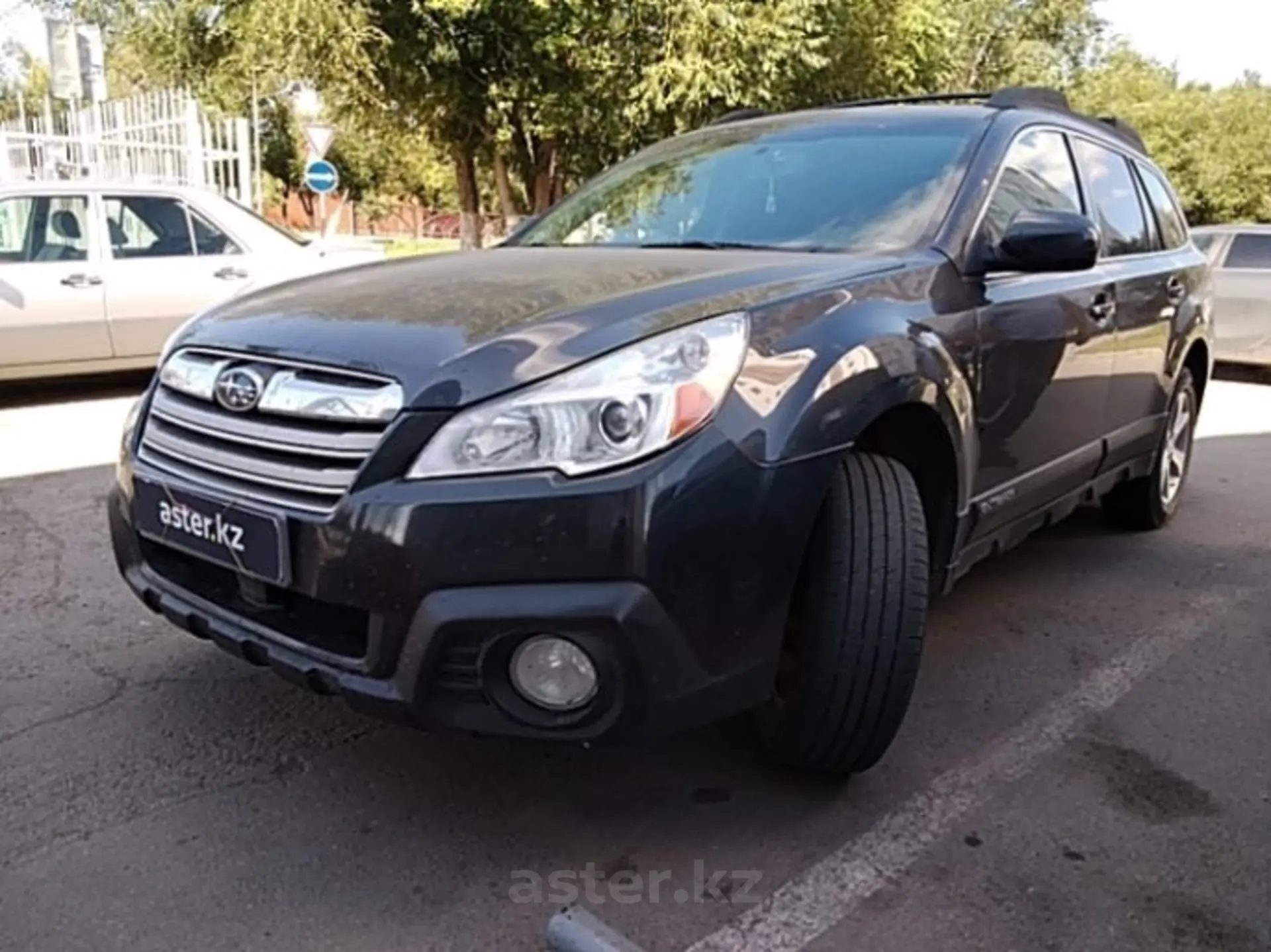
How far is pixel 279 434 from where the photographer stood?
2.16m

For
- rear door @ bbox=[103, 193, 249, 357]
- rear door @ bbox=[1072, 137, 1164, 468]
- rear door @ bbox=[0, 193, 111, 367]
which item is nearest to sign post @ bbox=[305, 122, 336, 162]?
rear door @ bbox=[103, 193, 249, 357]

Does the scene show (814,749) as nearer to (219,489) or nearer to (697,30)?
(219,489)

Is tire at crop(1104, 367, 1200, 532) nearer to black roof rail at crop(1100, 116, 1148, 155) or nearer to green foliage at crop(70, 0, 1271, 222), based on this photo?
black roof rail at crop(1100, 116, 1148, 155)

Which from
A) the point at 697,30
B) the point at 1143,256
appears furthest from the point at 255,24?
the point at 1143,256

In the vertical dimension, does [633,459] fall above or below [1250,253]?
below

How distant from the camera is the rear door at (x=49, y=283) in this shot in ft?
22.3

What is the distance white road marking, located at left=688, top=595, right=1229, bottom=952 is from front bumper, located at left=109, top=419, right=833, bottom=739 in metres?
0.40

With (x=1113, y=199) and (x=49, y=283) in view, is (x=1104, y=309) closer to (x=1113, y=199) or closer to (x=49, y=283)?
(x=1113, y=199)

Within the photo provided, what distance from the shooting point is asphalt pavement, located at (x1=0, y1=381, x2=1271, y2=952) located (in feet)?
6.96

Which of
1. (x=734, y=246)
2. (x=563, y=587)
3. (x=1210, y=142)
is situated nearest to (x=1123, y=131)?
(x=734, y=246)

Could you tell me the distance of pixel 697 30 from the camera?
1402 centimetres

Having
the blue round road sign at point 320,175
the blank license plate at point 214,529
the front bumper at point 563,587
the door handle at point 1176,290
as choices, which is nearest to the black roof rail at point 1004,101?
the door handle at point 1176,290

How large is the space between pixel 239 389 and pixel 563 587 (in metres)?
0.81

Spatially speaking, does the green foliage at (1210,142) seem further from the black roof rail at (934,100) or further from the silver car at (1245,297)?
the black roof rail at (934,100)
